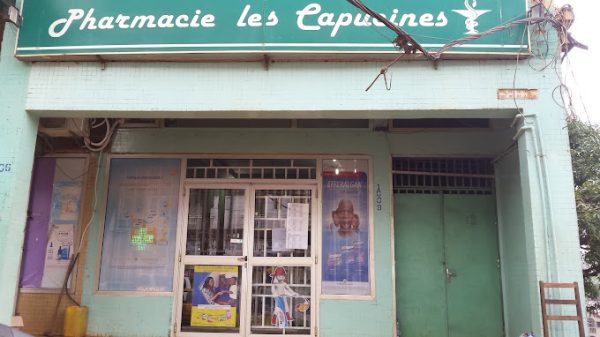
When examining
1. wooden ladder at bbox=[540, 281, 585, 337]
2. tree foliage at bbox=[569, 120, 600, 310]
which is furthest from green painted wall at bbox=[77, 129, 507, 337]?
wooden ladder at bbox=[540, 281, 585, 337]

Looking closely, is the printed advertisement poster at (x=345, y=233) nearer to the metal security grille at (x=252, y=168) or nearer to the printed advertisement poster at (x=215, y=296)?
the metal security grille at (x=252, y=168)

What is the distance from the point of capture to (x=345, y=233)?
6891 mm

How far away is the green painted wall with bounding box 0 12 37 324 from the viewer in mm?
5320

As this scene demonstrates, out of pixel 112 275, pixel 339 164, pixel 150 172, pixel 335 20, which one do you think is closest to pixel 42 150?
pixel 150 172

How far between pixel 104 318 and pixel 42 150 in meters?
2.81

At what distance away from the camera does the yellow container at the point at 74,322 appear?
6.62 m

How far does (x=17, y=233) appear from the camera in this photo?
18.0 feet

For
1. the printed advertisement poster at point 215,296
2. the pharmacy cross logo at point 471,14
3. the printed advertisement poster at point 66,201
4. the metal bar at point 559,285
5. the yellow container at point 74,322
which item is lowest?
the yellow container at point 74,322

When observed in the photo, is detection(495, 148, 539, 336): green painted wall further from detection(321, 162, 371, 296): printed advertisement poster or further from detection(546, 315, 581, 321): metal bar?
detection(321, 162, 371, 296): printed advertisement poster

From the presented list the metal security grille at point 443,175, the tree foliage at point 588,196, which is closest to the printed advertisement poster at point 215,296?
the metal security grille at point 443,175

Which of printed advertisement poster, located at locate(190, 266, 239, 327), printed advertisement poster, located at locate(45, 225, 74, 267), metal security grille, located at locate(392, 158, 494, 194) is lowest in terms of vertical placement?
printed advertisement poster, located at locate(190, 266, 239, 327)

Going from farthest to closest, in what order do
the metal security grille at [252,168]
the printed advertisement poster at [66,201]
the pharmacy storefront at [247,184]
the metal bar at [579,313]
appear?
1. the printed advertisement poster at [66,201]
2. the metal security grille at [252,168]
3. the pharmacy storefront at [247,184]
4. the metal bar at [579,313]

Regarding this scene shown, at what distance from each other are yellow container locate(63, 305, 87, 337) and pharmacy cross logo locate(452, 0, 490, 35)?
6.27 metres

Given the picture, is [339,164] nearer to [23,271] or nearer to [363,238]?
[363,238]
